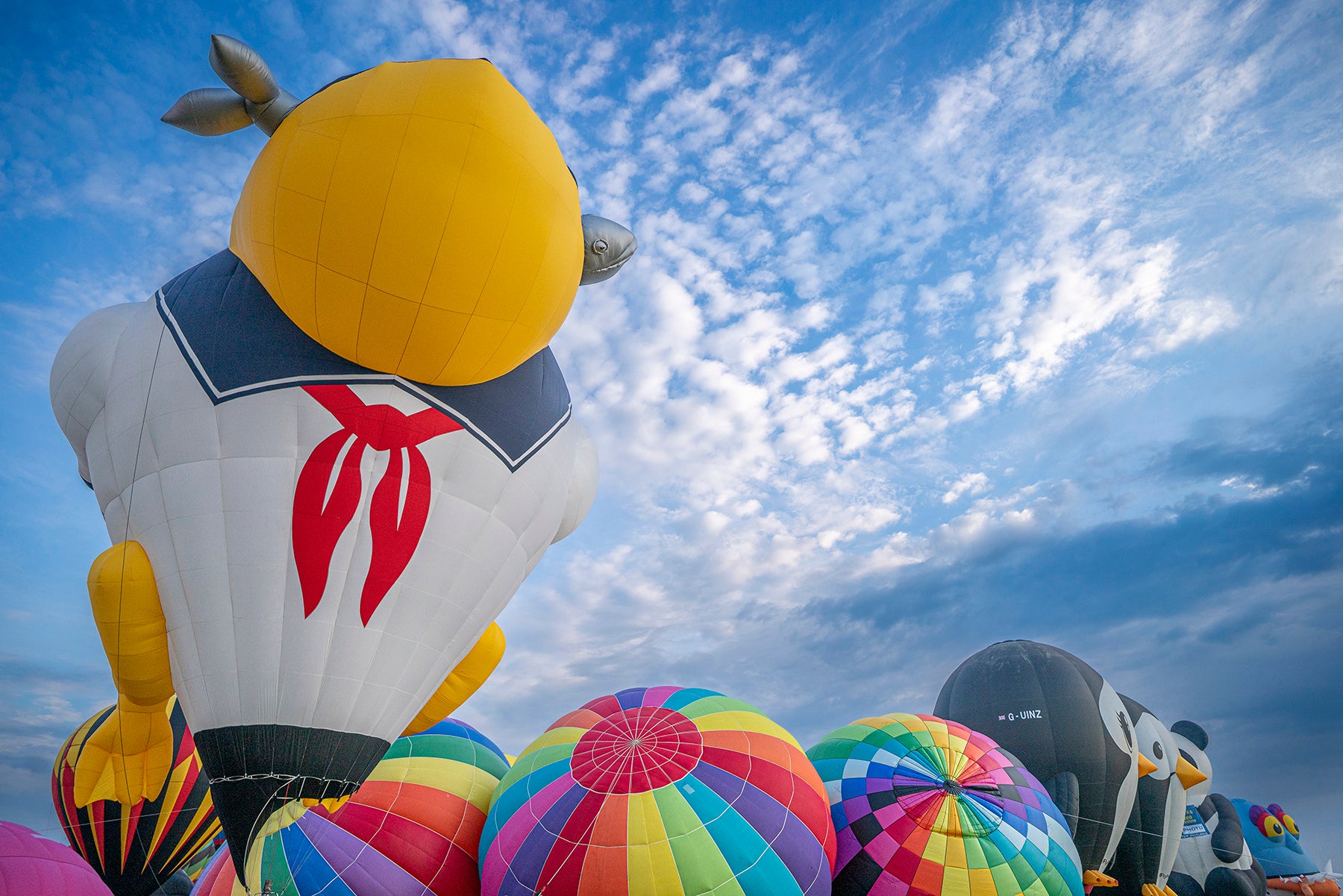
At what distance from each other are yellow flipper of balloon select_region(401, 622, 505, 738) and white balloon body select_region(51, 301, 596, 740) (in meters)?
0.82

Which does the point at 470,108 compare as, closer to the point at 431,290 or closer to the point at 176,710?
the point at 431,290

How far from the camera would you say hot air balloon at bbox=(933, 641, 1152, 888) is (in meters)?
11.1

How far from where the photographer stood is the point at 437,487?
5.58m

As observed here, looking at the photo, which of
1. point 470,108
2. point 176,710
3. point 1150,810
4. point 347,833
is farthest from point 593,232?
point 1150,810

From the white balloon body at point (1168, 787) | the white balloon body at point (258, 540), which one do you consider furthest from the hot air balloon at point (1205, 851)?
the white balloon body at point (258, 540)

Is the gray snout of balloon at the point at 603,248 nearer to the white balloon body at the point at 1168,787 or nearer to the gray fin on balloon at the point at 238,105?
the gray fin on balloon at the point at 238,105

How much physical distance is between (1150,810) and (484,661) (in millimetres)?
Answer: 10800

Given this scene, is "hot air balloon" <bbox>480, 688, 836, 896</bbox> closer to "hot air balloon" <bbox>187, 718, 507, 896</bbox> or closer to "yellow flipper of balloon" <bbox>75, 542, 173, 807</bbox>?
"hot air balloon" <bbox>187, 718, 507, 896</bbox>

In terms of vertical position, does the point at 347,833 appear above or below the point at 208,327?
below

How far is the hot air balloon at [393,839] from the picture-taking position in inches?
268

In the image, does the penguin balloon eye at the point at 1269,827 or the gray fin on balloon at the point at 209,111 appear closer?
the gray fin on balloon at the point at 209,111

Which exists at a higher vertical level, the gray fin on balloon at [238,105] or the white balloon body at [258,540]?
the gray fin on balloon at [238,105]

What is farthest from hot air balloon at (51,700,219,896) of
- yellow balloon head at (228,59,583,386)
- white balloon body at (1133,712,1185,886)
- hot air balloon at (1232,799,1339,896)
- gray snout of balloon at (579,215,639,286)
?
hot air balloon at (1232,799,1339,896)

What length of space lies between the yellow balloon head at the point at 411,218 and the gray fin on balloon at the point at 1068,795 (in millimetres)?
10427
